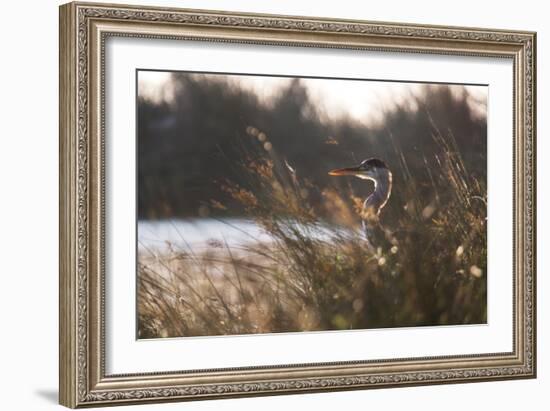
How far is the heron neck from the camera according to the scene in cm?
505

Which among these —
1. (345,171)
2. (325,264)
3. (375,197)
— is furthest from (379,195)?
(325,264)

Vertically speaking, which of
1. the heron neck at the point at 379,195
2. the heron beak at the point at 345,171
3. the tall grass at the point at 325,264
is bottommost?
the tall grass at the point at 325,264

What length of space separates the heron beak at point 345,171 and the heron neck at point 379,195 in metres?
0.08

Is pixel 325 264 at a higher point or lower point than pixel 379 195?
lower

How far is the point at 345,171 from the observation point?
16.4 ft

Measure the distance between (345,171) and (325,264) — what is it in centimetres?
34

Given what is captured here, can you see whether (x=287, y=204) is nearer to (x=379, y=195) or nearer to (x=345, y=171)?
(x=345, y=171)

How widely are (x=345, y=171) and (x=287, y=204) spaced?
25 centimetres

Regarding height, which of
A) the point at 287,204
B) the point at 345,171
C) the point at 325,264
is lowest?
the point at 325,264

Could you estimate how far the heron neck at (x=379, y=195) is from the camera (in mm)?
5047

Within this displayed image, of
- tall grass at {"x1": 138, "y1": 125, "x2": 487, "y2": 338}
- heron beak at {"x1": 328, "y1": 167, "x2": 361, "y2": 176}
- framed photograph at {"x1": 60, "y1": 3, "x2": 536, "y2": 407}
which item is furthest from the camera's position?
heron beak at {"x1": 328, "y1": 167, "x2": 361, "y2": 176}

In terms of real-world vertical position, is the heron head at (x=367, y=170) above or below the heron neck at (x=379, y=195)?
above

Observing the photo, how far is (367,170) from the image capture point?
16.5 feet

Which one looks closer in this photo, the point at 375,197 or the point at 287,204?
the point at 287,204
